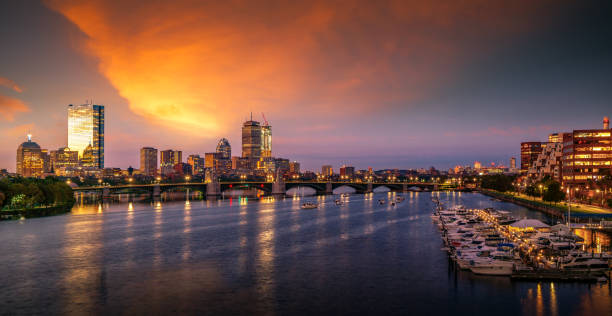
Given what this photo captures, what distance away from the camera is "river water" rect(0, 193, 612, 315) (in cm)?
4169

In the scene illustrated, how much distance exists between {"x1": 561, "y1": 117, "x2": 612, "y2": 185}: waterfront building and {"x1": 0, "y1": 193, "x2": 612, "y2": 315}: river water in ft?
377

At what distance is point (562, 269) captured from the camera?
4869 cm

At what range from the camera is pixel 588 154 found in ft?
558

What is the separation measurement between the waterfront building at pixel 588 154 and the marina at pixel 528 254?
112891 mm

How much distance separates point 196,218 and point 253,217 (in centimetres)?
1746

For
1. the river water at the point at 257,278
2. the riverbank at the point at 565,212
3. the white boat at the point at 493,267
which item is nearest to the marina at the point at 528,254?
the white boat at the point at 493,267

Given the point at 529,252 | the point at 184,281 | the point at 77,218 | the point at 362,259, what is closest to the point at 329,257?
the point at 362,259

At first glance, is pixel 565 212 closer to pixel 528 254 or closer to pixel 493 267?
pixel 528 254

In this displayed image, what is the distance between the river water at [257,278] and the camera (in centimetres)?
4169

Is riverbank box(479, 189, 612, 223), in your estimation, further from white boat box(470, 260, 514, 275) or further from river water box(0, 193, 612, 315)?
white boat box(470, 260, 514, 275)

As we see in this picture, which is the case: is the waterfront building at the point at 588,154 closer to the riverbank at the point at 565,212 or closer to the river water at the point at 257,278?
the riverbank at the point at 565,212

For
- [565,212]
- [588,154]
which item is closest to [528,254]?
[565,212]

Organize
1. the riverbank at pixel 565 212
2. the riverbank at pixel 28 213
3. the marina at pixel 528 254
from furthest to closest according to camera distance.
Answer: the riverbank at pixel 28 213, the riverbank at pixel 565 212, the marina at pixel 528 254

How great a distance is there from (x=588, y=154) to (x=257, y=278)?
17005 cm
